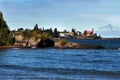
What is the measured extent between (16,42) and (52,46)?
13.7 m

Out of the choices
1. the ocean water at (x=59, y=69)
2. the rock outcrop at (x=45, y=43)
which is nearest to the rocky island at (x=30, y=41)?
the rock outcrop at (x=45, y=43)

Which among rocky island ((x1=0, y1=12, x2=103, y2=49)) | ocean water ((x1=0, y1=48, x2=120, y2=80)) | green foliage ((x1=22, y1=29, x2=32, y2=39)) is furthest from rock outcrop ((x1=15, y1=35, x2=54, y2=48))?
ocean water ((x1=0, y1=48, x2=120, y2=80))

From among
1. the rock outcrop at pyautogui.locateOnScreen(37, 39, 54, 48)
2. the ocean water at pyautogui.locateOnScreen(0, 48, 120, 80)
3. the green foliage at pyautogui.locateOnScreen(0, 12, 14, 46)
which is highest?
the green foliage at pyautogui.locateOnScreen(0, 12, 14, 46)

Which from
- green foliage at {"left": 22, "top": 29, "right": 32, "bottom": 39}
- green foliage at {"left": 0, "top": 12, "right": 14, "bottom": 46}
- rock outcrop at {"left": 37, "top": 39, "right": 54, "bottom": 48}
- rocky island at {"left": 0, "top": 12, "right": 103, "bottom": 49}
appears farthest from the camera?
green foliage at {"left": 22, "top": 29, "right": 32, "bottom": 39}

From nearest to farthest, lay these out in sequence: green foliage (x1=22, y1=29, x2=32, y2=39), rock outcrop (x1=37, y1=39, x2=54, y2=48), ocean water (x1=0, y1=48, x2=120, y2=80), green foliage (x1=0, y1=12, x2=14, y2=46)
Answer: ocean water (x1=0, y1=48, x2=120, y2=80) → rock outcrop (x1=37, y1=39, x2=54, y2=48) → green foliage (x1=0, y1=12, x2=14, y2=46) → green foliage (x1=22, y1=29, x2=32, y2=39)

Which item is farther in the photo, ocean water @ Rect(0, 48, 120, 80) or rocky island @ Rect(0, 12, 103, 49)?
rocky island @ Rect(0, 12, 103, 49)

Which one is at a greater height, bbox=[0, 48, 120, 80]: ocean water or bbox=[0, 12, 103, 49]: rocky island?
bbox=[0, 12, 103, 49]: rocky island

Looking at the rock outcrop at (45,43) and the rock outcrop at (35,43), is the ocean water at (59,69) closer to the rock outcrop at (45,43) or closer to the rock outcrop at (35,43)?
the rock outcrop at (35,43)

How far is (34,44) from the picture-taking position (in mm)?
160750

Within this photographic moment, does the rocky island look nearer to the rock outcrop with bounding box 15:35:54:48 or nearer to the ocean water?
the rock outcrop with bounding box 15:35:54:48

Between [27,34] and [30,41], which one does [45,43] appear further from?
[27,34]

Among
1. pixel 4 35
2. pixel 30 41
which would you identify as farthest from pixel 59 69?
pixel 4 35

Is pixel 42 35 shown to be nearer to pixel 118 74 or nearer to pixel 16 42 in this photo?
pixel 16 42

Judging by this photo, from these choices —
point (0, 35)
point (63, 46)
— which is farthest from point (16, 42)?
point (63, 46)
